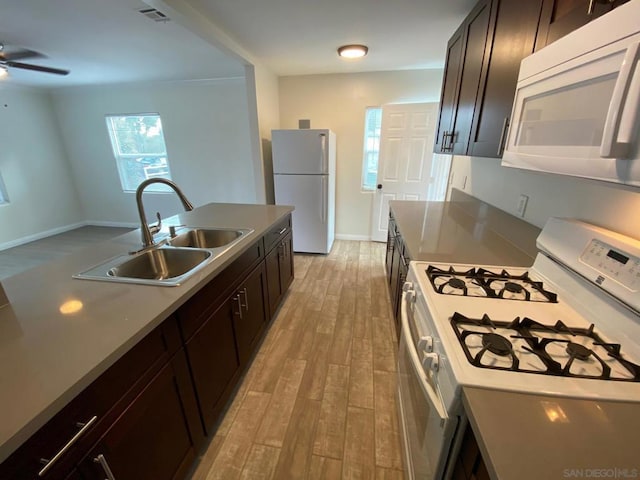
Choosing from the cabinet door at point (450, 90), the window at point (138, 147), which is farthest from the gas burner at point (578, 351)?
the window at point (138, 147)

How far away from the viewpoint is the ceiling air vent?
2012 mm

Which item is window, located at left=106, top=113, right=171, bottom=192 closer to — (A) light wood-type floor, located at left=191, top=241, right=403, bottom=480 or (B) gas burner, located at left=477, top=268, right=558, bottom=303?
(A) light wood-type floor, located at left=191, top=241, right=403, bottom=480

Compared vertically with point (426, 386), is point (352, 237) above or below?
below

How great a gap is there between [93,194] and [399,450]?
21.7 ft

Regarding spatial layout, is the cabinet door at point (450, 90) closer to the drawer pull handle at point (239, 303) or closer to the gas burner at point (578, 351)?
the gas burner at point (578, 351)

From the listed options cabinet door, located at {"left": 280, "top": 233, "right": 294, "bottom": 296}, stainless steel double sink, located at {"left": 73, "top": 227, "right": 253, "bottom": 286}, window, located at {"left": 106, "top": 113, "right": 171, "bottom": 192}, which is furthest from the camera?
window, located at {"left": 106, "top": 113, "right": 171, "bottom": 192}

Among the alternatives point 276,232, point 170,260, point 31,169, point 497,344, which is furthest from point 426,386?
point 31,169

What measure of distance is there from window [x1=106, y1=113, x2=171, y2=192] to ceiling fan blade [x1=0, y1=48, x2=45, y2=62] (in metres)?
1.80

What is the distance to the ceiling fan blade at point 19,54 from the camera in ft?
8.84

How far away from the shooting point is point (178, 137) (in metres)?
4.72

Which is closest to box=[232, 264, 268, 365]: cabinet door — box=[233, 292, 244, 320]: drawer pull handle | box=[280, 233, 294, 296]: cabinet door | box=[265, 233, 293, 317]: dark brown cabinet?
box=[233, 292, 244, 320]: drawer pull handle

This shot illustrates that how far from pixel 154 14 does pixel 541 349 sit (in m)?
3.06

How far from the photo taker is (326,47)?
277 cm

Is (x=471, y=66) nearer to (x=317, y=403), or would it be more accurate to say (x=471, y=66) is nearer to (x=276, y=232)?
(x=276, y=232)
